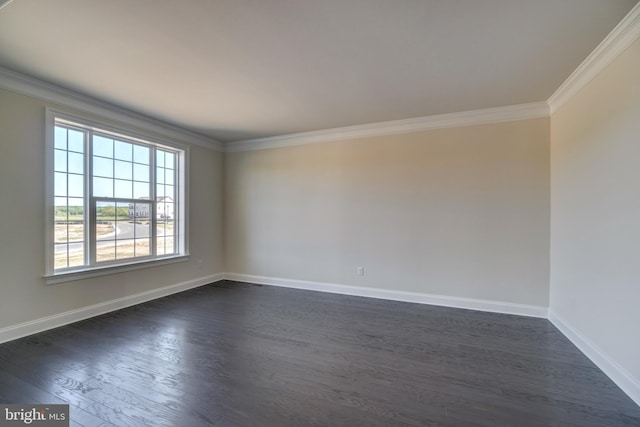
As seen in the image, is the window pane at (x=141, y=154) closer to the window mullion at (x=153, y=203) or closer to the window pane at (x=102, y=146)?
the window mullion at (x=153, y=203)

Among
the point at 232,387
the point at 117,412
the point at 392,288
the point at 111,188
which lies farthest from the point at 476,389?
the point at 111,188

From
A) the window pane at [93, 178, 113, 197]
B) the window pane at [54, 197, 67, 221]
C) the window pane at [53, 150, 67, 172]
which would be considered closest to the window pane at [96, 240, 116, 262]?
the window pane at [54, 197, 67, 221]

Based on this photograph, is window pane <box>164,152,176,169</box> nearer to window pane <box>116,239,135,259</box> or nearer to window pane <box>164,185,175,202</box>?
window pane <box>164,185,175,202</box>

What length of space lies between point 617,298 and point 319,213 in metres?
3.51

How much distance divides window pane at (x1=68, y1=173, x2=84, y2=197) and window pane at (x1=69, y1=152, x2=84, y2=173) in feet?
0.23

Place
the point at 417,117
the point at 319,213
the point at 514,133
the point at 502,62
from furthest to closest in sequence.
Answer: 1. the point at 319,213
2. the point at 417,117
3. the point at 514,133
4. the point at 502,62

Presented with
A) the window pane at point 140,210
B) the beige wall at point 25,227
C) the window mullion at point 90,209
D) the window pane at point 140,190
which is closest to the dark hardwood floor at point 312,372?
the beige wall at point 25,227

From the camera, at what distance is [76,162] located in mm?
3350

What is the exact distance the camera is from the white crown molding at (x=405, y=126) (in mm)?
3539

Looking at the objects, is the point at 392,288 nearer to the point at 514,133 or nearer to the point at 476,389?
the point at 476,389

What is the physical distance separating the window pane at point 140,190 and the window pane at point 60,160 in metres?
0.87

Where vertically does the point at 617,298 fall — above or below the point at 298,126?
below

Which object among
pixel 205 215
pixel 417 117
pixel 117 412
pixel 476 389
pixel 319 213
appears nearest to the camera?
pixel 117 412

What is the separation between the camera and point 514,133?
3.60 metres
